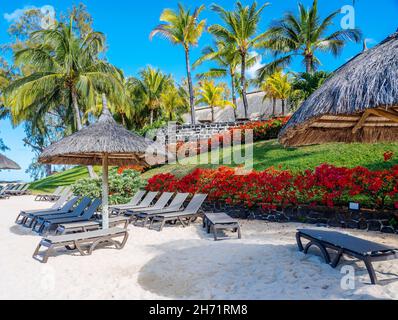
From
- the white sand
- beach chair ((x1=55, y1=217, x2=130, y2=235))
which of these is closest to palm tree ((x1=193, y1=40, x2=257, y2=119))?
beach chair ((x1=55, y1=217, x2=130, y2=235))

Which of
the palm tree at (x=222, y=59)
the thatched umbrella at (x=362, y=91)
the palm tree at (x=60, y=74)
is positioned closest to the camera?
the thatched umbrella at (x=362, y=91)

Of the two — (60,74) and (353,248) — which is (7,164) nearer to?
(60,74)

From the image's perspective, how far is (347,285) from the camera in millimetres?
3902

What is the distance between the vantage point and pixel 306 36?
60.1ft

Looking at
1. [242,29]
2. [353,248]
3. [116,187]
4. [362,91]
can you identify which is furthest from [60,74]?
[353,248]

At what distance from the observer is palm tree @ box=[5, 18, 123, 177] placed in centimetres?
1493

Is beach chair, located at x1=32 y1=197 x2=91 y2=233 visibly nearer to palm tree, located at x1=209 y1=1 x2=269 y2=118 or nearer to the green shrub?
the green shrub

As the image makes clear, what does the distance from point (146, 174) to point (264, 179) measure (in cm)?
864

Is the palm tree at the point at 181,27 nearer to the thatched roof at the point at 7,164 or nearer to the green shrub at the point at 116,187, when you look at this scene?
the green shrub at the point at 116,187

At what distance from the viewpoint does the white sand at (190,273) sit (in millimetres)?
3916

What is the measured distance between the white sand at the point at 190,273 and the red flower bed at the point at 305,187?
1.03m

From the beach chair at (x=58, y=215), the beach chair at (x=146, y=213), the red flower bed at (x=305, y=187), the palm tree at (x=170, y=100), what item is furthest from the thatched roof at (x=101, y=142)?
the palm tree at (x=170, y=100)

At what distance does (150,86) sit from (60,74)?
1441cm
